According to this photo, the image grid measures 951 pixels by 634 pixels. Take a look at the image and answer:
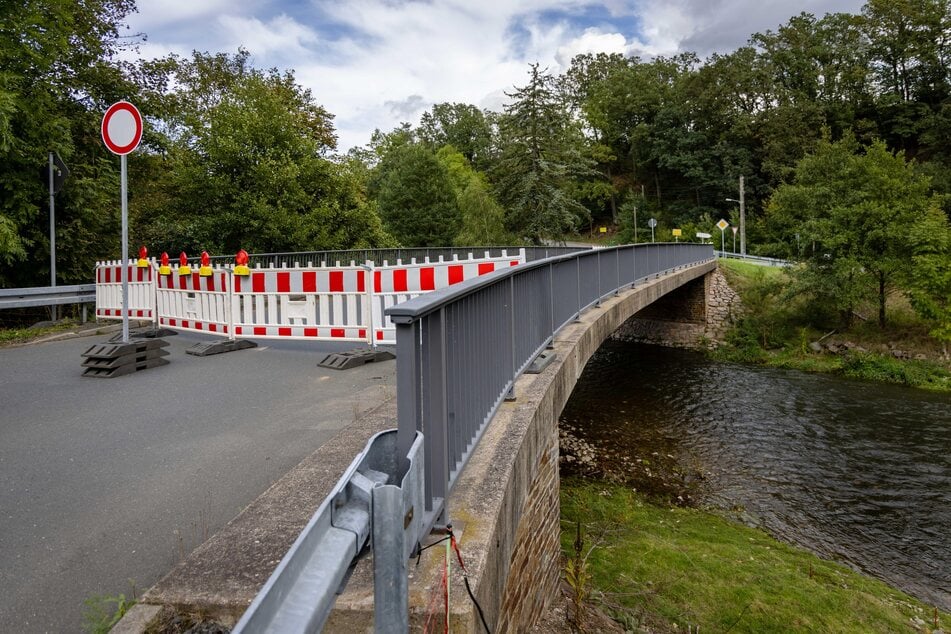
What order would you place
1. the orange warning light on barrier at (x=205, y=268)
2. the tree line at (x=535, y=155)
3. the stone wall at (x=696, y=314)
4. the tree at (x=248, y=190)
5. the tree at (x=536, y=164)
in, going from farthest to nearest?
1. the tree at (x=536, y=164)
2. the stone wall at (x=696, y=314)
3. the tree at (x=248, y=190)
4. the tree line at (x=535, y=155)
5. the orange warning light on barrier at (x=205, y=268)

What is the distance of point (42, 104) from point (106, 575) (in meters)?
15.7

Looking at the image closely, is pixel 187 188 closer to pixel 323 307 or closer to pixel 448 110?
pixel 323 307

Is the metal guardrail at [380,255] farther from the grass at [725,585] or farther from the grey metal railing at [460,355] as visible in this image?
the grey metal railing at [460,355]

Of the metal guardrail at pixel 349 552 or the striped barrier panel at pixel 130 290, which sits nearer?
the metal guardrail at pixel 349 552

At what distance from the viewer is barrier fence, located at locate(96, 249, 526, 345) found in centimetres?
839

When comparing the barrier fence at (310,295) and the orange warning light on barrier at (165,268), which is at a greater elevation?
the orange warning light on barrier at (165,268)

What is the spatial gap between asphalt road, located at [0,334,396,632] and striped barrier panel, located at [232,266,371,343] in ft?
3.17

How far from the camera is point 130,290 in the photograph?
463 inches

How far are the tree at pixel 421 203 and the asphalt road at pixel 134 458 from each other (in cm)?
3423

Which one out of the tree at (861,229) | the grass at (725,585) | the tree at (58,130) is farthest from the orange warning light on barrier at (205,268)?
the tree at (861,229)

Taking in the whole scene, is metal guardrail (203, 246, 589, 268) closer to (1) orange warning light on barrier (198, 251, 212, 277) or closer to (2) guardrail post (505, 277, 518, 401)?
(1) orange warning light on barrier (198, 251, 212, 277)

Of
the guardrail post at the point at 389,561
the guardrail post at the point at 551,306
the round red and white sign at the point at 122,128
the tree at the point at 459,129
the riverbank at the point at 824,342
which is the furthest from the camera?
the tree at the point at 459,129

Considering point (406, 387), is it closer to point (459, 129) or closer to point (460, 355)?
point (460, 355)

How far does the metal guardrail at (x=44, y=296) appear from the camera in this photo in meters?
10.8
